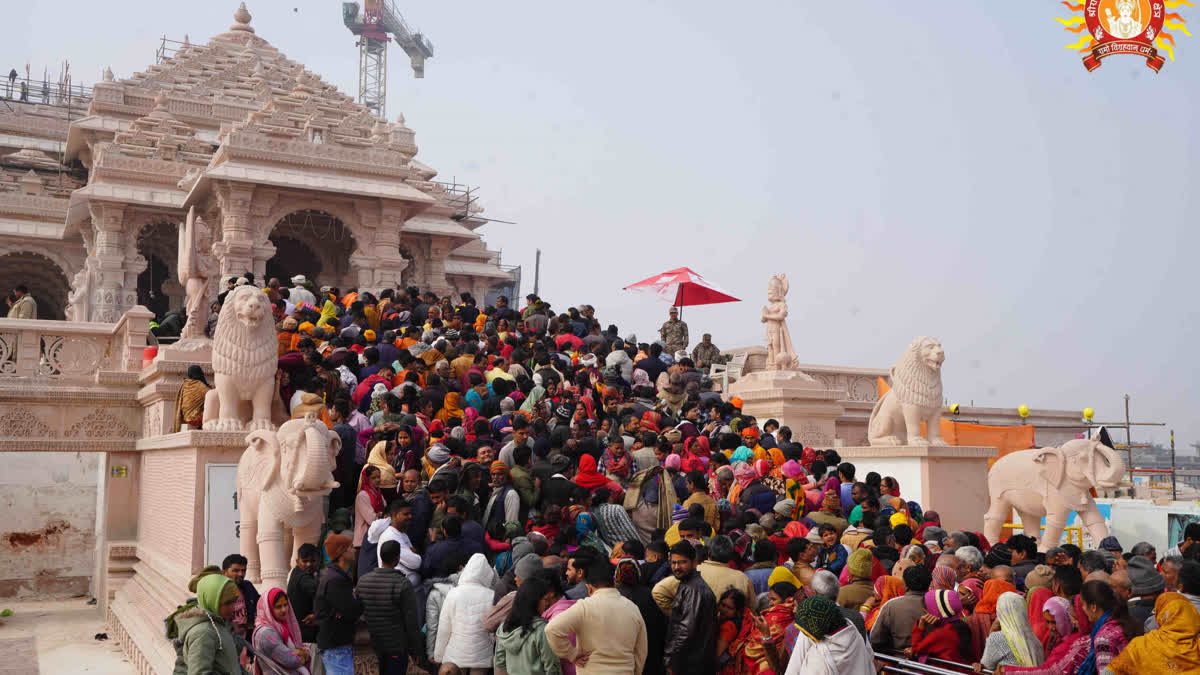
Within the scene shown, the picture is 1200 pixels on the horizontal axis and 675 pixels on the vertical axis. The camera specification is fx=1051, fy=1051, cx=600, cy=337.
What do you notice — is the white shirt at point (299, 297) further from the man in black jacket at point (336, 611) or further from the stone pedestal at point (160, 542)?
the man in black jacket at point (336, 611)

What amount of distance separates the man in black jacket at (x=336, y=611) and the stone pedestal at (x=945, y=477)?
7.71m

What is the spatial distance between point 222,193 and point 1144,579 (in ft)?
63.0

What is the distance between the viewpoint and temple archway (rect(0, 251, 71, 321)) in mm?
28781

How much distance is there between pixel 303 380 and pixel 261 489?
2211mm

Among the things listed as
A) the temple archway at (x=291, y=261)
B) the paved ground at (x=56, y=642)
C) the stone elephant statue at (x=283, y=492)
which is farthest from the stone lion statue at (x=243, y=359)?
the temple archway at (x=291, y=261)

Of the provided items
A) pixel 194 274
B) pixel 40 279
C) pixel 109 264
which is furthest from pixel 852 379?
pixel 40 279

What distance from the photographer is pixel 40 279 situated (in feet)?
97.5

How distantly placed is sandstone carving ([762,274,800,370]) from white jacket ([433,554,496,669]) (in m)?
9.97

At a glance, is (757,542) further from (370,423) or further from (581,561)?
(370,423)

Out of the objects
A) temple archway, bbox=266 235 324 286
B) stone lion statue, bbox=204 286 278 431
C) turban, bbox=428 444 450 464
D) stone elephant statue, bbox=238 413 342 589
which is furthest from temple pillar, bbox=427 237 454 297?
stone elephant statue, bbox=238 413 342 589

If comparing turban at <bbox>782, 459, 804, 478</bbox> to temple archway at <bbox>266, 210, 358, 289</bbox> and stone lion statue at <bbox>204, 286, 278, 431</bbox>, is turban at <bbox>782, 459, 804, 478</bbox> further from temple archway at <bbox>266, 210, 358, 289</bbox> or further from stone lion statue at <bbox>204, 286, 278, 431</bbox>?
temple archway at <bbox>266, 210, 358, 289</bbox>

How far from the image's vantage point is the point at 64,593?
15.7 m

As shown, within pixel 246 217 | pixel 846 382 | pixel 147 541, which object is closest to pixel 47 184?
pixel 246 217

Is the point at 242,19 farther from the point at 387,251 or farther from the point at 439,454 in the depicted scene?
the point at 439,454
